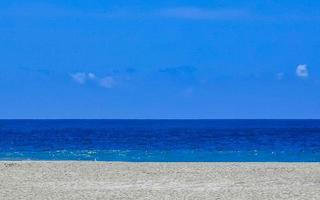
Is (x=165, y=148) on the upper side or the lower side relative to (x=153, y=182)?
upper

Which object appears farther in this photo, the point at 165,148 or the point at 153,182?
the point at 165,148

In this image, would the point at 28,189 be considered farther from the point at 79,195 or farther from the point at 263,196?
the point at 263,196

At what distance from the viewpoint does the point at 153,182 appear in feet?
73.4

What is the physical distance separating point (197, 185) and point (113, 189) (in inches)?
95.8

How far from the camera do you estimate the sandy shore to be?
1936cm

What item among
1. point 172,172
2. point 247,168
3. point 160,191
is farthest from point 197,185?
point 247,168

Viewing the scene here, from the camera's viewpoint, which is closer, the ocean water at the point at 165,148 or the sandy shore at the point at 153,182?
the sandy shore at the point at 153,182

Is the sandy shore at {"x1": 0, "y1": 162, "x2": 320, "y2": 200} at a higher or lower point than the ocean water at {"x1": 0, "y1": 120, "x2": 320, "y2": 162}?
lower

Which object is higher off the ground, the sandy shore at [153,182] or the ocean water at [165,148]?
the ocean water at [165,148]

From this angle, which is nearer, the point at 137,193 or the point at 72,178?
the point at 137,193

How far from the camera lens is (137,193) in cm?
1964

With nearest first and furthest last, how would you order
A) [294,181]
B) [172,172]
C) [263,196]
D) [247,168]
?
1. [263,196]
2. [294,181]
3. [172,172]
4. [247,168]

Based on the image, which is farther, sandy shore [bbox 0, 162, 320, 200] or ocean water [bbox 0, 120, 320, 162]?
ocean water [bbox 0, 120, 320, 162]

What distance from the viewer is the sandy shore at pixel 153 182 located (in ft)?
63.5
